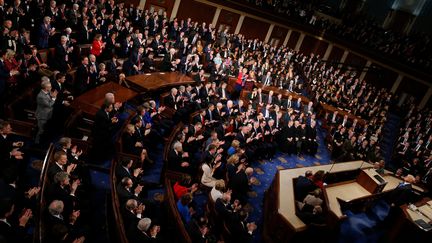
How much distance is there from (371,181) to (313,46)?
16398 millimetres

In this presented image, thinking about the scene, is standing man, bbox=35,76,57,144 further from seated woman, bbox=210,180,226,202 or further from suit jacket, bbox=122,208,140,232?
seated woman, bbox=210,180,226,202

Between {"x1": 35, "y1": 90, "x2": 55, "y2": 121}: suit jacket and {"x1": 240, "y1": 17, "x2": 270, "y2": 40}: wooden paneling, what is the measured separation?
51.9ft

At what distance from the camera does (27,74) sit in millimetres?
6828

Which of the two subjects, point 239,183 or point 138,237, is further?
point 239,183

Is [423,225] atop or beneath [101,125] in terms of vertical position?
atop

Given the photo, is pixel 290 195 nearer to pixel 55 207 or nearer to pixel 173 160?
pixel 173 160

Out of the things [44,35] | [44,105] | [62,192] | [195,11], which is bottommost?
[62,192]

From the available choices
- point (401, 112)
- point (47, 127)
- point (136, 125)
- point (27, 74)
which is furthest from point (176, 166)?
point (401, 112)

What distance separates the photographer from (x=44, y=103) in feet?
19.9

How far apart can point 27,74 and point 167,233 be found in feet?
14.5

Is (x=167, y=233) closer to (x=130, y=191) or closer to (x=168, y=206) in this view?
(x=168, y=206)

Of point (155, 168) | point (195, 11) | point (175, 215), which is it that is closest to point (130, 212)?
point (175, 215)

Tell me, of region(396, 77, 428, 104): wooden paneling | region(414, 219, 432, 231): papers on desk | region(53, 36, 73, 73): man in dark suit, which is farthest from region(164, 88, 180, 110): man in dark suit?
region(396, 77, 428, 104): wooden paneling

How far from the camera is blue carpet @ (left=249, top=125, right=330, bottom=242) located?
7.10 m
